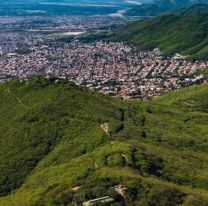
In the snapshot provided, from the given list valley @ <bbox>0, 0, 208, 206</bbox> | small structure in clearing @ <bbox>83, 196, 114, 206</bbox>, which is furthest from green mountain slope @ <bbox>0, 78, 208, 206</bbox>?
small structure in clearing @ <bbox>83, 196, 114, 206</bbox>

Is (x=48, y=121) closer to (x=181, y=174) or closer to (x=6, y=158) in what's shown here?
(x=6, y=158)

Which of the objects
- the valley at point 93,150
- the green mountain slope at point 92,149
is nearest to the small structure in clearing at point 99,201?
the valley at point 93,150

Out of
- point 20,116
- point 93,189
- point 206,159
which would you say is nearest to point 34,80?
point 20,116

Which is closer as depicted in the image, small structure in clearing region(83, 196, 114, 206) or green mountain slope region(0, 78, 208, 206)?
small structure in clearing region(83, 196, 114, 206)

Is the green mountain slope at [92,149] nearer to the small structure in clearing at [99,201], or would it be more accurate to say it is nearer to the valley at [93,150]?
the valley at [93,150]

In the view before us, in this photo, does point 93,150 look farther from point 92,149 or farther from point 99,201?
point 99,201

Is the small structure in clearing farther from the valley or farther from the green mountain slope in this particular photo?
the green mountain slope

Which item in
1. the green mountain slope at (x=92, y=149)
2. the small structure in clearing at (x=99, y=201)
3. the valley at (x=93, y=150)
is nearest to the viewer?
the small structure in clearing at (x=99, y=201)

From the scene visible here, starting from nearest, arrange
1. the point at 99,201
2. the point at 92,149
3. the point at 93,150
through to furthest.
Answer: the point at 99,201
the point at 93,150
the point at 92,149

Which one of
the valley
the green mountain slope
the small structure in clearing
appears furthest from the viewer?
the green mountain slope

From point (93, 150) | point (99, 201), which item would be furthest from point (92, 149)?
point (99, 201)
